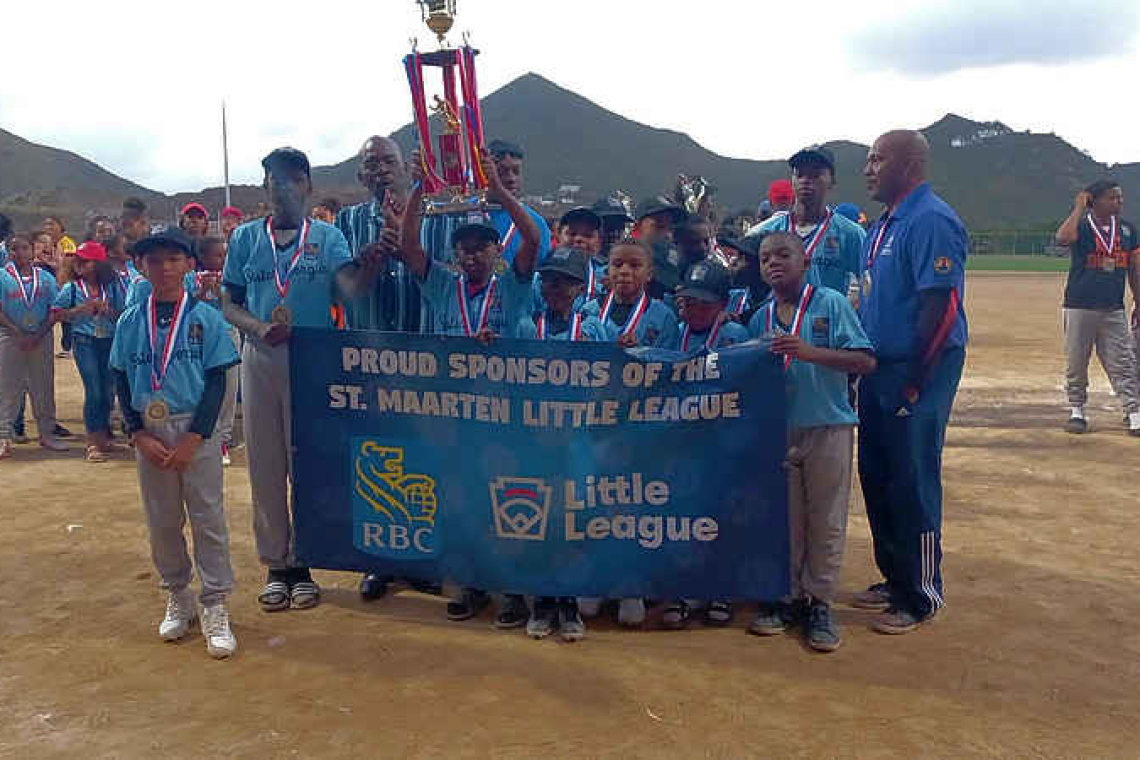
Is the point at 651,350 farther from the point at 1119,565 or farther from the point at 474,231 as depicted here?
the point at 1119,565

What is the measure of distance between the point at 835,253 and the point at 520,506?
2351mm

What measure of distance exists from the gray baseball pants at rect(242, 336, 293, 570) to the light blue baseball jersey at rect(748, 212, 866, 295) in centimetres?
295

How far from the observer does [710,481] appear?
4.20m

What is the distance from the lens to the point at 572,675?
12.4ft

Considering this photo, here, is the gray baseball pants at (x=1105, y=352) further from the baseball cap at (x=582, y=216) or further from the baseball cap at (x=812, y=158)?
the baseball cap at (x=582, y=216)

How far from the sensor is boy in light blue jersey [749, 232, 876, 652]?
406 centimetres

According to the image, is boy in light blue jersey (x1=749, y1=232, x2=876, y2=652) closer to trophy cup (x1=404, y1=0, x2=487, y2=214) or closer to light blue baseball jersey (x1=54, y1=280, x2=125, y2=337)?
trophy cup (x1=404, y1=0, x2=487, y2=214)

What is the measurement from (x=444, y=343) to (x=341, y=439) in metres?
0.80

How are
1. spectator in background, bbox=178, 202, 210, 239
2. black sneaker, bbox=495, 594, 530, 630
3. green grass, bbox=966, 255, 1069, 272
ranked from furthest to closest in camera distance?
1. green grass, bbox=966, 255, 1069, 272
2. spectator in background, bbox=178, 202, 210, 239
3. black sneaker, bbox=495, 594, 530, 630

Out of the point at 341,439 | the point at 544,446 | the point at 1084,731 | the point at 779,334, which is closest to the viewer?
the point at 1084,731

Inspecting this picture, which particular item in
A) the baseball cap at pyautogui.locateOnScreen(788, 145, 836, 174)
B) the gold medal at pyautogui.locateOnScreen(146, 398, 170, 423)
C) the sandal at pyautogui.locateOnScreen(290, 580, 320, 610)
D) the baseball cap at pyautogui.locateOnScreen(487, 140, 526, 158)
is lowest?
the sandal at pyautogui.locateOnScreen(290, 580, 320, 610)

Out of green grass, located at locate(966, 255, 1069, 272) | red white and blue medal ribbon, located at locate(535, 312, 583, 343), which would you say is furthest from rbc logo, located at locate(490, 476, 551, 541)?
green grass, located at locate(966, 255, 1069, 272)

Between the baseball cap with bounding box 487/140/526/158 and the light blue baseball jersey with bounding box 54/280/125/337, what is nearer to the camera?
the baseball cap with bounding box 487/140/526/158

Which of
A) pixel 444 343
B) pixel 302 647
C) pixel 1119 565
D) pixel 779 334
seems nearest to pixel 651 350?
pixel 779 334
